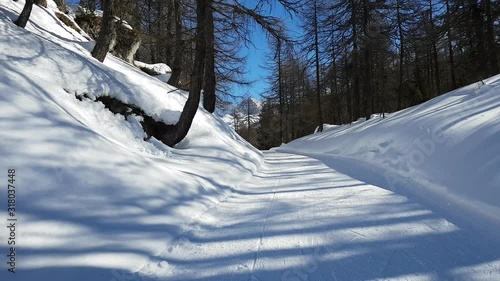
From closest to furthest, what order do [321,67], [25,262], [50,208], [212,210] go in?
[25,262] < [50,208] < [212,210] < [321,67]

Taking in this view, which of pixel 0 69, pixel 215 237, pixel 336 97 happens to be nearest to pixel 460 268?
pixel 215 237

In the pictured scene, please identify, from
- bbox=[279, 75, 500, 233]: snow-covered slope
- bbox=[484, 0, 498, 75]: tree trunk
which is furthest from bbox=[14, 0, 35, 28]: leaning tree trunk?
bbox=[484, 0, 498, 75]: tree trunk

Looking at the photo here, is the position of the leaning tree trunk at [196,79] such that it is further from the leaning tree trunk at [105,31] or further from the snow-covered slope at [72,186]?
the leaning tree trunk at [105,31]

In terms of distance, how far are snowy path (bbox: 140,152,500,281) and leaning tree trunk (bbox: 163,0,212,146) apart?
13.4ft

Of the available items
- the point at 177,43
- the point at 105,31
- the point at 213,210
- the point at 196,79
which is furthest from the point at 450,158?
the point at 105,31

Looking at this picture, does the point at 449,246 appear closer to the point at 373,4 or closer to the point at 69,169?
the point at 69,169

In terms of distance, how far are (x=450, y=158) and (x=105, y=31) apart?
33.0 ft

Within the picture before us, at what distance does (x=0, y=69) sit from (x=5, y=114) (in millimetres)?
1290

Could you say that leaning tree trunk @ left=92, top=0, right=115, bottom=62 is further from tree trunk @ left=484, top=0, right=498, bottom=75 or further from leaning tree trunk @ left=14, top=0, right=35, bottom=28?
tree trunk @ left=484, top=0, right=498, bottom=75

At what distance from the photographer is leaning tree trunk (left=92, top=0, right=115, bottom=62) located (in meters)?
8.44

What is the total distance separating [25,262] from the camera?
203 centimetres

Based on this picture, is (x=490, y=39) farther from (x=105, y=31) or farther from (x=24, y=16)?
(x=24, y=16)

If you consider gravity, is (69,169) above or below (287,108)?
below

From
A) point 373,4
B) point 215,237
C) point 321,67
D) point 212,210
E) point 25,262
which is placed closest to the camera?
point 25,262
